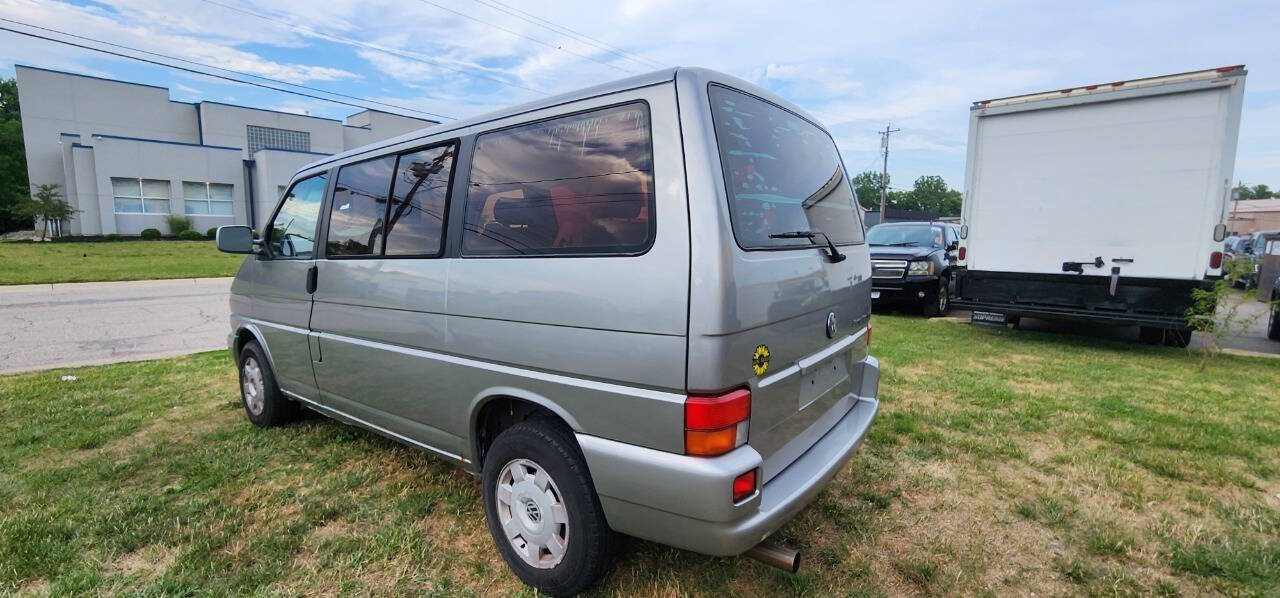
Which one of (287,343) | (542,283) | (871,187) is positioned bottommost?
(287,343)

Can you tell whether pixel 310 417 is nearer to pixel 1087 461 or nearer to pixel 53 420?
pixel 53 420

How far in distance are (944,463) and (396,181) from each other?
11.8ft

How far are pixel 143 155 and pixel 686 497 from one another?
1559 inches

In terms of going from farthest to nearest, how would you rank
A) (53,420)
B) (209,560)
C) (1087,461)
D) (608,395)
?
(53,420) → (1087,461) → (209,560) → (608,395)

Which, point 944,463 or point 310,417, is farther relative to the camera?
point 310,417

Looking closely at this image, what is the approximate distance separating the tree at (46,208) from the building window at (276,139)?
10580 millimetres

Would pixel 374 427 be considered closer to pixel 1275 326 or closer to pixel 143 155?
pixel 1275 326

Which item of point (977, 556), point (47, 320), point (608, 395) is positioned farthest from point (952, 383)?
point (47, 320)

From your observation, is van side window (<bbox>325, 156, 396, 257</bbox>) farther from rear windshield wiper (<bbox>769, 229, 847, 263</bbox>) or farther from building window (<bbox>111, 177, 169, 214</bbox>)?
building window (<bbox>111, 177, 169, 214</bbox>)

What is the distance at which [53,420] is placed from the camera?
448cm

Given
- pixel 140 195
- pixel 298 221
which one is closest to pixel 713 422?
pixel 298 221

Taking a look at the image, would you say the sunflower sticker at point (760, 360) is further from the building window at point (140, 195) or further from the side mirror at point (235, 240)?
the building window at point (140, 195)

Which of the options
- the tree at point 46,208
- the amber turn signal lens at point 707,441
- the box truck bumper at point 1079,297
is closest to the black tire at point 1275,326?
the box truck bumper at point 1079,297

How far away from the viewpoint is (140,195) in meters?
31.4
